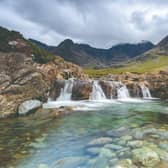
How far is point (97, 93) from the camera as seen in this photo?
6631 cm

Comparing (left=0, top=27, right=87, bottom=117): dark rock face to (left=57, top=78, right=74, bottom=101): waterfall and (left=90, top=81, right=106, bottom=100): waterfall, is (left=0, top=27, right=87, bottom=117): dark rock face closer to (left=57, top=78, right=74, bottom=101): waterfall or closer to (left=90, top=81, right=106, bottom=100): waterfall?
(left=57, top=78, right=74, bottom=101): waterfall

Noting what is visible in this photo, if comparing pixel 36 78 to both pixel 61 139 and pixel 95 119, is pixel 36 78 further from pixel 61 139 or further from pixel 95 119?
pixel 61 139

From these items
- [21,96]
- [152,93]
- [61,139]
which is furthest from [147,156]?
[152,93]

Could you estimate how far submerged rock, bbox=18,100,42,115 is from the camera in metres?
40.8

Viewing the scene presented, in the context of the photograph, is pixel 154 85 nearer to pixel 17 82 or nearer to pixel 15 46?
pixel 15 46

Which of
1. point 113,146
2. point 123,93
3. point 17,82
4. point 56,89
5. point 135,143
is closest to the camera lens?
point 113,146

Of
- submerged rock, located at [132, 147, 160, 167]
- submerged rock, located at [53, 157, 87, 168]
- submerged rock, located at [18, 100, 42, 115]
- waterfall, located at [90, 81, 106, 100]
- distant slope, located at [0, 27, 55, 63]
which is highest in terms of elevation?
distant slope, located at [0, 27, 55, 63]

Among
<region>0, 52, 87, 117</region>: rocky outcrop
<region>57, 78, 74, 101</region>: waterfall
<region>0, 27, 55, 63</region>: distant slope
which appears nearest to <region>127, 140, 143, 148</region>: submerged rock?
<region>0, 52, 87, 117</region>: rocky outcrop

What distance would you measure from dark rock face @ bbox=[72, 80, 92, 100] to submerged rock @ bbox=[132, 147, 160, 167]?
42412 mm

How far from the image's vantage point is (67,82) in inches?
2479

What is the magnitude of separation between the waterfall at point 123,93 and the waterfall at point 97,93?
18.8 feet

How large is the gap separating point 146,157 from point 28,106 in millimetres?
26897

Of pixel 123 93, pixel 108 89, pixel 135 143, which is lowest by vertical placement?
pixel 135 143

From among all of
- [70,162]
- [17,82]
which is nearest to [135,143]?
[70,162]
